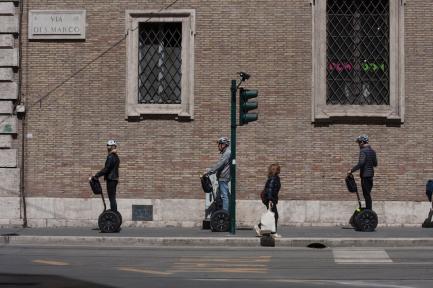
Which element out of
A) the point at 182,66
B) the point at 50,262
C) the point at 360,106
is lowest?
the point at 50,262

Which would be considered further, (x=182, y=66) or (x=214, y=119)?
(x=182, y=66)

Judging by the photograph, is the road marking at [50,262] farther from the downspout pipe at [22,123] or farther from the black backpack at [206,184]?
the downspout pipe at [22,123]

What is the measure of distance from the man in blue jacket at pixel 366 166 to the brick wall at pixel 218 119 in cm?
141

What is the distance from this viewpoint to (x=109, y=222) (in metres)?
17.8

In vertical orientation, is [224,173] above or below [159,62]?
below

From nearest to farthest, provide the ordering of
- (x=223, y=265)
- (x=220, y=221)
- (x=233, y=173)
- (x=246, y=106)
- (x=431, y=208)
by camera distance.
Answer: (x=223, y=265)
(x=246, y=106)
(x=233, y=173)
(x=220, y=221)
(x=431, y=208)

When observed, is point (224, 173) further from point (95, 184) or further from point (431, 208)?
point (431, 208)

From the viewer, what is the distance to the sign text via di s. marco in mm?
20250

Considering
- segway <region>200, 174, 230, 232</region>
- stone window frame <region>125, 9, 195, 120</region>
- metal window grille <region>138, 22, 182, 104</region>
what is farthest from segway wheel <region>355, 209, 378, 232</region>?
metal window grille <region>138, 22, 182, 104</region>

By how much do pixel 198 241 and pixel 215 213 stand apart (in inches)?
60.3

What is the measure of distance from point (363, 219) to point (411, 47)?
4.47 m

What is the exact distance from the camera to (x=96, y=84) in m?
20.2

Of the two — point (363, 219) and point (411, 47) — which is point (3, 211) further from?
point (411, 47)

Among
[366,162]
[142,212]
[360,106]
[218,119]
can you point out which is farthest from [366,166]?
[142,212]
